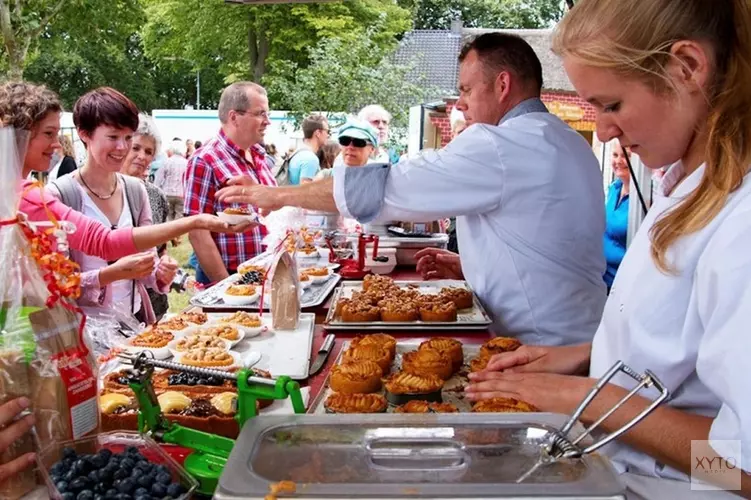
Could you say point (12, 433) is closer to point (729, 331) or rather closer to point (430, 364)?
point (430, 364)

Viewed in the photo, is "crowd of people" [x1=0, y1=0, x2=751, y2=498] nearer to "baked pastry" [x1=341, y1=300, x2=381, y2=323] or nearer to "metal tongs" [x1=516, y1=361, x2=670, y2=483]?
"metal tongs" [x1=516, y1=361, x2=670, y2=483]

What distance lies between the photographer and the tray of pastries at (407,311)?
9.16 feet

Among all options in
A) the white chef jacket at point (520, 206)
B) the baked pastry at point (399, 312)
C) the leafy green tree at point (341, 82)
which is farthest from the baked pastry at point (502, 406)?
the leafy green tree at point (341, 82)

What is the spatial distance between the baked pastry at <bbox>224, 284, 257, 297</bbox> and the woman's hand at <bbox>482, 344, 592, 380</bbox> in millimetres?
1580

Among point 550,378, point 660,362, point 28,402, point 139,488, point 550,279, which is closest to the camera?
point 139,488

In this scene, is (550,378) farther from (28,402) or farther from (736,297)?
(28,402)

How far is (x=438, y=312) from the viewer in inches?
111

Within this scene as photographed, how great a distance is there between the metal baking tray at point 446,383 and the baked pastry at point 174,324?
2.07 ft

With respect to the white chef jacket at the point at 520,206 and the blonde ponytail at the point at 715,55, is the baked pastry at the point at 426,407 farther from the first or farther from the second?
the white chef jacket at the point at 520,206

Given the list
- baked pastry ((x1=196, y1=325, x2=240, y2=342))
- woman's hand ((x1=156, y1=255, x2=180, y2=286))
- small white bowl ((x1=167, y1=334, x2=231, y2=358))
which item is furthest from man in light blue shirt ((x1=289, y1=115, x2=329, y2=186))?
small white bowl ((x1=167, y1=334, x2=231, y2=358))

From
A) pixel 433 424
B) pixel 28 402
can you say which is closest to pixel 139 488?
pixel 28 402

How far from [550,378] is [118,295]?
2642 millimetres

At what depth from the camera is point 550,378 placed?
1641mm

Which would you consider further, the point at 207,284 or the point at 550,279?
the point at 207,284
